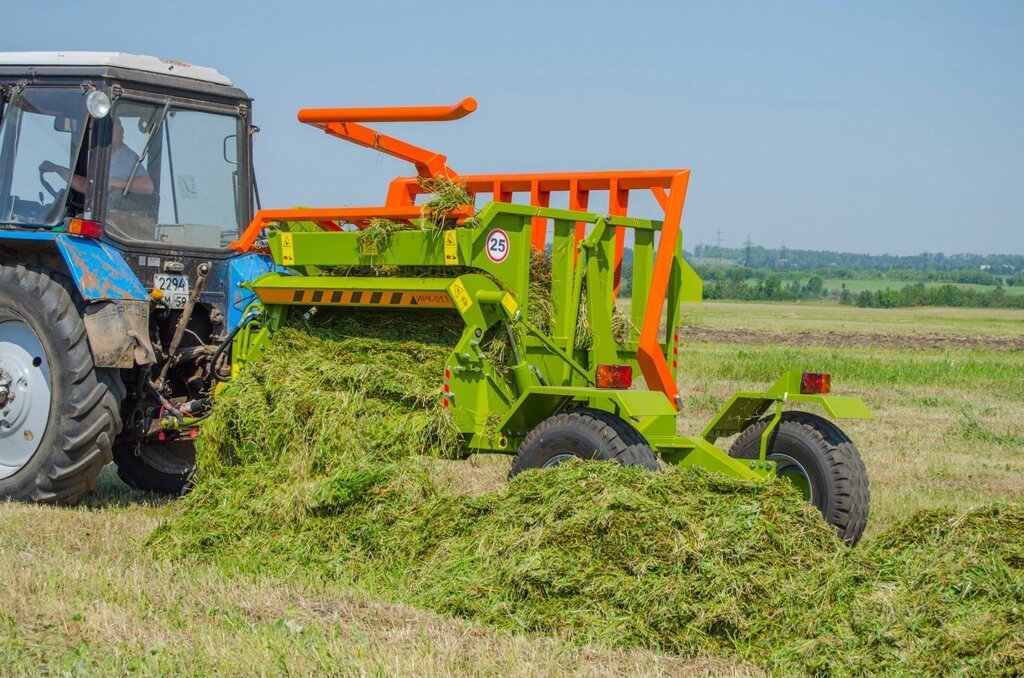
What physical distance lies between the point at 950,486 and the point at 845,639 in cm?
536

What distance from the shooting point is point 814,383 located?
707cm

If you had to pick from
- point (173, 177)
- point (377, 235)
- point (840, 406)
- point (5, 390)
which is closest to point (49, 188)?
point (173, 177)

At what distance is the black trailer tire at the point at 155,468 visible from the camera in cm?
832

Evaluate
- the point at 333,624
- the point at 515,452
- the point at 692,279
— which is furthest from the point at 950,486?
the point at 333,624

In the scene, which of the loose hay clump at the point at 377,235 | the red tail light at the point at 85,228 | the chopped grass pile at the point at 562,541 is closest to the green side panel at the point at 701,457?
the chopped grass pile at the point at 562,541

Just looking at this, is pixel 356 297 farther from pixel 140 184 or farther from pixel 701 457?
pixel 701 457

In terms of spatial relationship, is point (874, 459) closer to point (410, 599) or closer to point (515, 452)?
point (515, 452)

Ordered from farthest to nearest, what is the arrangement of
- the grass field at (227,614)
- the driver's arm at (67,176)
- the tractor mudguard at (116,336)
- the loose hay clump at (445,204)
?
1. the driver's arm at (67,176)
2. the tractor mudguard at (116,336)
3. the loose hay clump at (445,204)
4. the grass field at (227,614)

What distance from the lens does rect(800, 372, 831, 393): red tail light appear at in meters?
7.04

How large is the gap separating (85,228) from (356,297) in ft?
6.07

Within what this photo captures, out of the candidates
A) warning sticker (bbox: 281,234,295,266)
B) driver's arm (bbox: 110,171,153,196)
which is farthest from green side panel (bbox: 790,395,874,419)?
A: driver's arm (bbox: 110,171,153,196)

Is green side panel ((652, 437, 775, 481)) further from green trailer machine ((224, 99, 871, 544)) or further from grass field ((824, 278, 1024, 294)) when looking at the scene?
grass field ((824, 278, 1024, 294))

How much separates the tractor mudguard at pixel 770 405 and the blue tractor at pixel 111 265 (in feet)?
10.9

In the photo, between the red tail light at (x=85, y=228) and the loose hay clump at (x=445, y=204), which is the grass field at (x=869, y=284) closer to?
the loose hay clump at (x=445, y=204)
